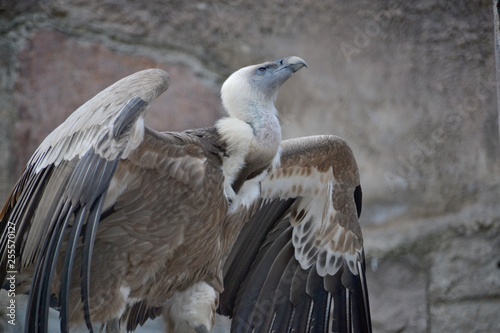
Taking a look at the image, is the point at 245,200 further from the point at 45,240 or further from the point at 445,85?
the point at 445,85

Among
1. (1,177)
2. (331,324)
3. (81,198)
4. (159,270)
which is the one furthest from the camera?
(1,177)

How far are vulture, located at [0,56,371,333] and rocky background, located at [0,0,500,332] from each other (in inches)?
32.9

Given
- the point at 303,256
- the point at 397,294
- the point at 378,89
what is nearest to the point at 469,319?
the point at 397,294

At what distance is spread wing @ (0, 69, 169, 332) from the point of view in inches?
138

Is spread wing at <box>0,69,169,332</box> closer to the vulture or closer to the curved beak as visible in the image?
the vulture

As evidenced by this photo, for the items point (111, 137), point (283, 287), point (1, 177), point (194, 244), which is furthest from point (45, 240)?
point (1, 177)

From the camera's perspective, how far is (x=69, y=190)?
3.56m

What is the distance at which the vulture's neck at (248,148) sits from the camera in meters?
4.03

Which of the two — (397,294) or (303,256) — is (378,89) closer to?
(397,294)

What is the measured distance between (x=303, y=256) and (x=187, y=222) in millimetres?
872

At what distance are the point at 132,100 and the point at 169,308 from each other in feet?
3.15

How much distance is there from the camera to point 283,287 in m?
4.65

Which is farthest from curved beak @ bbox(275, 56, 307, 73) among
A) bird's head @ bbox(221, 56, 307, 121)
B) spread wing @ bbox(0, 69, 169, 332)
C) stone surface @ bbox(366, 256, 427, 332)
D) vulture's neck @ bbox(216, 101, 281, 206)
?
stone surface @ bbox(366, 256, 427, 332)

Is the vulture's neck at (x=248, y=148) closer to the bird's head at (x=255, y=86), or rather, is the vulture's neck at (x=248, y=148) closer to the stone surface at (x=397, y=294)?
the bird's head at (x=255, y=86)
